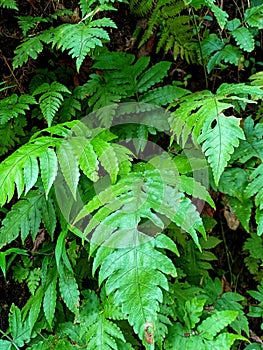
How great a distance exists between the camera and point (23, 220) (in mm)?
1987

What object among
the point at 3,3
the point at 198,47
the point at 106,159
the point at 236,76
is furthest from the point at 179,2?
the point at 106,159

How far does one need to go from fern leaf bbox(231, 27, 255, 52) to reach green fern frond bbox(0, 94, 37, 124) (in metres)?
1.04

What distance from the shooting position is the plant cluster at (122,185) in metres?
1.63

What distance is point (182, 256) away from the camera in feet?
7.86

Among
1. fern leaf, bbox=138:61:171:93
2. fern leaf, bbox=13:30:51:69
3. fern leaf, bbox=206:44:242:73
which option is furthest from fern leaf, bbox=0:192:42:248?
fern leaf, bbox=206:44:242:73

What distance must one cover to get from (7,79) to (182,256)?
4.42 ft

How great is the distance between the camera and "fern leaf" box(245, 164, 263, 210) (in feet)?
6.37

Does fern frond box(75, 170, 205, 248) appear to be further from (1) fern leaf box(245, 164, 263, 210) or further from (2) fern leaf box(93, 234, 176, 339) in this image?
(1) fern leaf box(245, 164, 263, 210)

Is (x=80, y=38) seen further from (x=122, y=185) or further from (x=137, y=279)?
(x=137, y=279)

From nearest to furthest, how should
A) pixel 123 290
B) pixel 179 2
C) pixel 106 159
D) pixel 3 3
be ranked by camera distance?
pixel 123 290, pixel 106 159, pixel 3 3, pixel 179 2

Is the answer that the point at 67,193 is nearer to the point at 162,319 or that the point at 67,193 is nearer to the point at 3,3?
the point at 162,319

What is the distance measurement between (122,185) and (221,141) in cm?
42

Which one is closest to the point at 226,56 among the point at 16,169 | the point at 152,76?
the point at 152,76

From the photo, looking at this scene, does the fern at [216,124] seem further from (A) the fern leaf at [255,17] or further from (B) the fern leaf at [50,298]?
(B) the fern leaf at [50,298]
